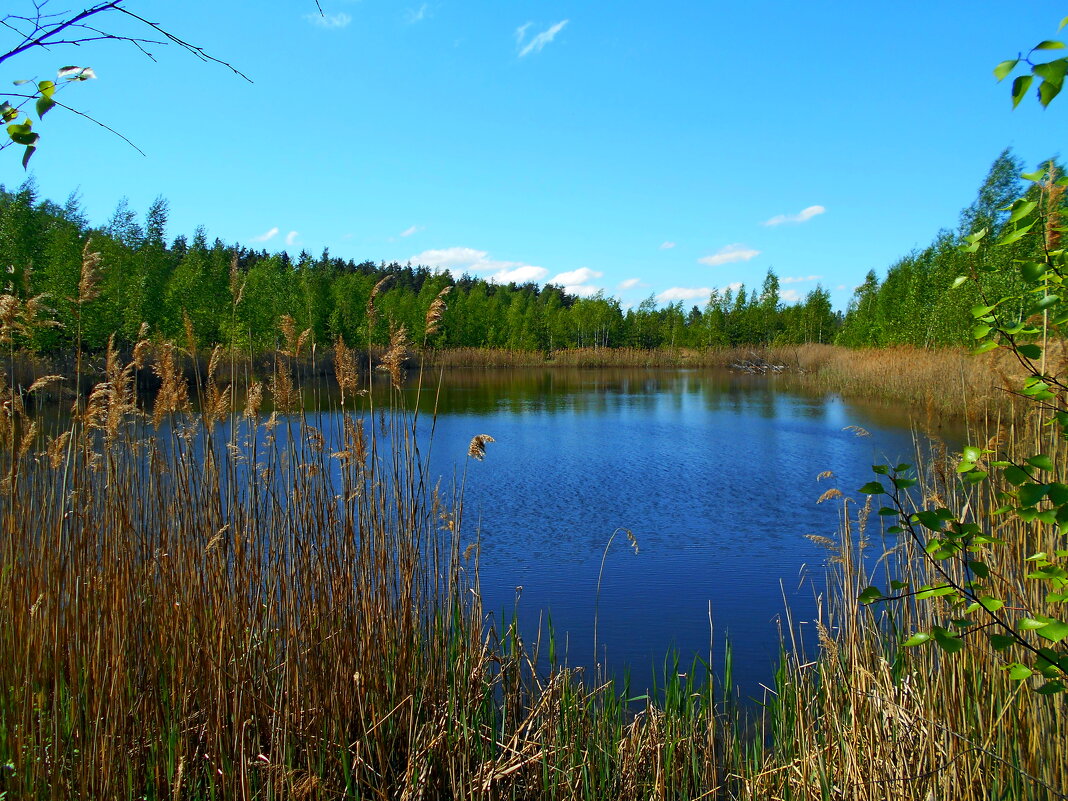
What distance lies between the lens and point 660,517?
9.24 meters

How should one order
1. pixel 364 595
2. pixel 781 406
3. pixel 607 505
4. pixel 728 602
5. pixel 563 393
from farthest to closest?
pixel 563 393 < pixel 781 406 < pixel 607 505 < pixel 728 602 < pixel 364 595

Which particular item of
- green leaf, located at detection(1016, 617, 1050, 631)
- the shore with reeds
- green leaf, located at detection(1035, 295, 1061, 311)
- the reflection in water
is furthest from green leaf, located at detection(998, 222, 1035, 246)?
the reflection in water

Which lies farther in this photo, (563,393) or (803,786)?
(563,393)

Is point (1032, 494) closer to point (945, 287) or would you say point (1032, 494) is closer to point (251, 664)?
point (251, 664)

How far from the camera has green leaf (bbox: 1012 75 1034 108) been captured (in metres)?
1.26

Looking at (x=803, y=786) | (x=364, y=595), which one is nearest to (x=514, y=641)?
(x=364, y=595)

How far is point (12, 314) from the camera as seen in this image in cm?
254

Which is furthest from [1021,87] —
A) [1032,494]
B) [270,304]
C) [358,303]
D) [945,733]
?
[358,303]

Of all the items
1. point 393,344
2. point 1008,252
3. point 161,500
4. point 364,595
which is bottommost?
point 364,595

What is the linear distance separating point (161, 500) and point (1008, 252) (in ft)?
59.1

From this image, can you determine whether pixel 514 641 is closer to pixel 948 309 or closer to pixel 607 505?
pixel 607 505

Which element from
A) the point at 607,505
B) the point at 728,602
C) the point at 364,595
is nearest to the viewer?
the point at 364,595

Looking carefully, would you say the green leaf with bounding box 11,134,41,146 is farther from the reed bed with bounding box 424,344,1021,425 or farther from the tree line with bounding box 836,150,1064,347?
the tree line with bounding box 836,150,1064,347

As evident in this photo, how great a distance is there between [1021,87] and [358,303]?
1494 inches
